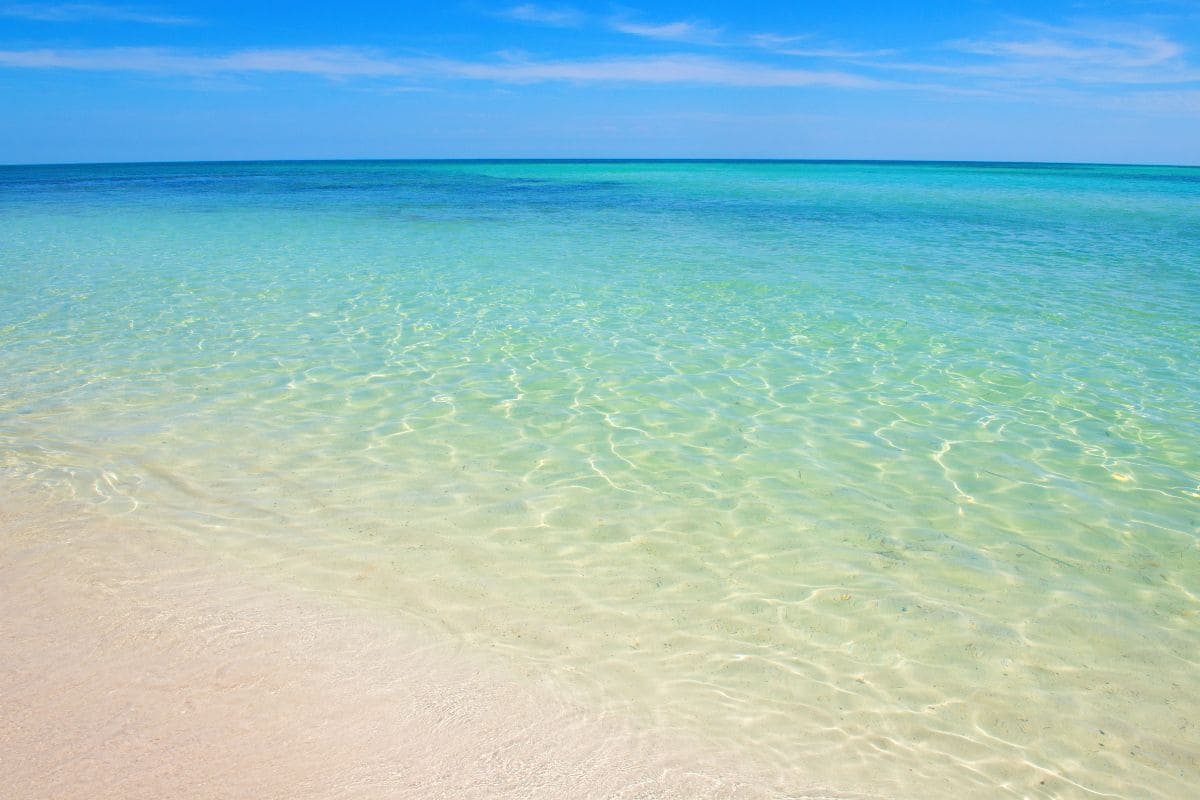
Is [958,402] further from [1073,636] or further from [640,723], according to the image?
[640,723]

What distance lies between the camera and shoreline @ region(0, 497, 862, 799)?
2.35 m

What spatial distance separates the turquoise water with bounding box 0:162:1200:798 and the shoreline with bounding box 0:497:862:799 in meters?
0.18

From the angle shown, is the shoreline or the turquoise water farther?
the turquoise water

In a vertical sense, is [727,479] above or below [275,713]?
above

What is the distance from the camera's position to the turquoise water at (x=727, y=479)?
9.45ft

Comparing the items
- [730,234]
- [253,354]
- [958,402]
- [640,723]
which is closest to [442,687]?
[640,723]

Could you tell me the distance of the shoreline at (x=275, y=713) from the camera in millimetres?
2354

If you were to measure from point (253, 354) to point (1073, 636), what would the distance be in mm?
6373

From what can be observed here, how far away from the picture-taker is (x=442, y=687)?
2.81 metres

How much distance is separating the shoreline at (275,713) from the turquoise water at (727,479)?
0.18m

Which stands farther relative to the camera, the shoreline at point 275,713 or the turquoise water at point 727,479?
the turquoise water at point 727,479

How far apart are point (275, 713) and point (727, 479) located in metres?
2.73

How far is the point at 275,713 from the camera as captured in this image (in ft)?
8.61

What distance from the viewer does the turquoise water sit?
2879 millimetres
